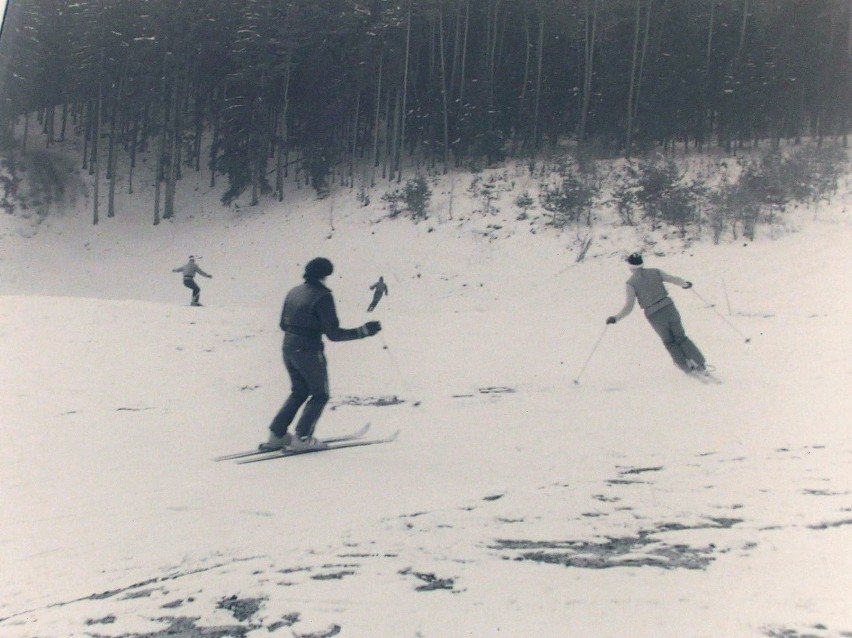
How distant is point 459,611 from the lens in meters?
2.34

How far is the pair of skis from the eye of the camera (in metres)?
4.68

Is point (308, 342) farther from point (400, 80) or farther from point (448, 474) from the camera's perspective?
point (400, 80)

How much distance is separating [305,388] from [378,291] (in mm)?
6722

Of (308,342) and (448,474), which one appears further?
(308,342)

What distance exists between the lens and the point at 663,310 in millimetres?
6777

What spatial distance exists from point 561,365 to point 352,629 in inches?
256

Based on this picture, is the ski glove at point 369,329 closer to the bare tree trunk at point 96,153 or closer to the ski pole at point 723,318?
the ski pole at point 723,318

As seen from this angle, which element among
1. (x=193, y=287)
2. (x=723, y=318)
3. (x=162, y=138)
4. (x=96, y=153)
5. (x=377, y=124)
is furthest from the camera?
(x=96, y=153)

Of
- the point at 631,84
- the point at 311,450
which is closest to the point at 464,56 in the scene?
the point at 631,84

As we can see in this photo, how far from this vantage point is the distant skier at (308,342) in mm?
4648

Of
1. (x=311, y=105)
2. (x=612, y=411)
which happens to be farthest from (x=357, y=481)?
(x=311, y=105)

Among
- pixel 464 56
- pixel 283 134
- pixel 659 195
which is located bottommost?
pixel 659 195

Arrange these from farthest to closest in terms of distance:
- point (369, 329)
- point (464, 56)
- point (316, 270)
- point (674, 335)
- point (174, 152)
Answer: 1. point (464, 56)
2. point (174, 152)
3. point (674, 335)
4. point (316, 270)
5. point (369, 329)

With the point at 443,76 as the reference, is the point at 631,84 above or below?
below
